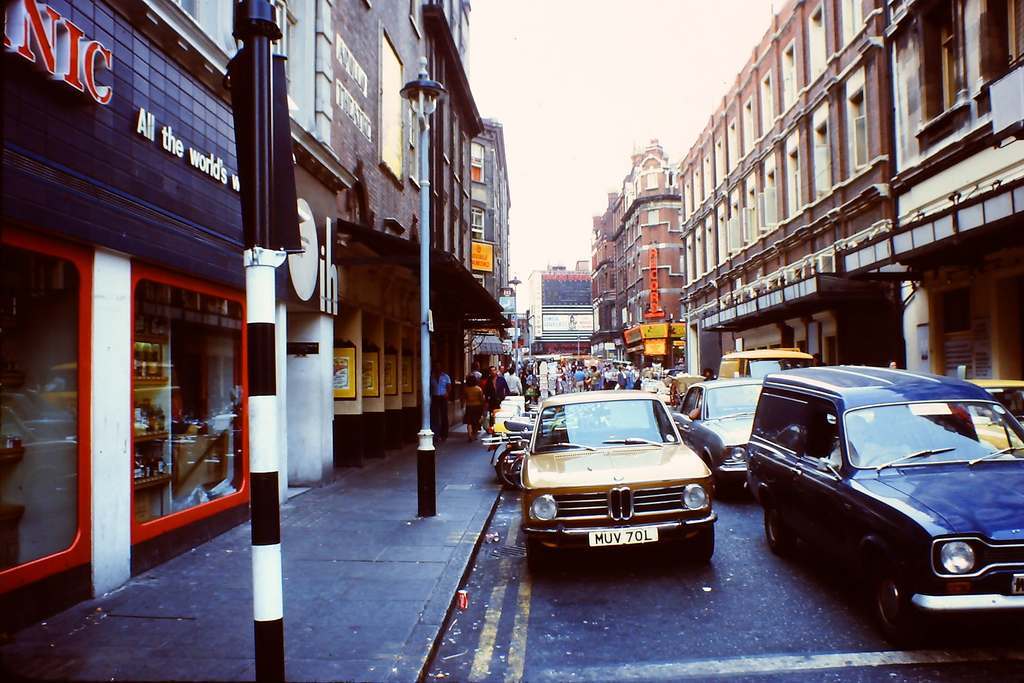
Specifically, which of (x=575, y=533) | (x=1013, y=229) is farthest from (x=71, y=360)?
(x=1013, y=229)

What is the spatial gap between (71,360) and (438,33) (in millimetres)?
19274

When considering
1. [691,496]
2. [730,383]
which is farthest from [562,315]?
[691,496]

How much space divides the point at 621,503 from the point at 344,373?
825cm

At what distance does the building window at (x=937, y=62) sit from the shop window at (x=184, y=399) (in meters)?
16.8

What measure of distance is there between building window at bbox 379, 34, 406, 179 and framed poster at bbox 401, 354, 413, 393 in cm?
459

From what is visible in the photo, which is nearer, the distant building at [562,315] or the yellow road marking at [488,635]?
the yellow road marking at [488,635]

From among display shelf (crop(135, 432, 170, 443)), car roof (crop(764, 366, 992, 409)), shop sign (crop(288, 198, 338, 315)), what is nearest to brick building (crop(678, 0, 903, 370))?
car roof (crop(764, 366, 992, 409))

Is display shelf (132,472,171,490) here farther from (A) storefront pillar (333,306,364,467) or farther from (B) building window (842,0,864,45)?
(B) building window (842,0,864,45)

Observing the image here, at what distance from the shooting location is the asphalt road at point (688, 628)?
4508 mm

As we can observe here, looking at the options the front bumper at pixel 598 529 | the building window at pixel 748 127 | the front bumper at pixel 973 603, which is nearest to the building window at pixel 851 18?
the building window at pixel 748 127

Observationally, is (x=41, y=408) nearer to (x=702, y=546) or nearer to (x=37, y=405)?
(x=37, y=405)

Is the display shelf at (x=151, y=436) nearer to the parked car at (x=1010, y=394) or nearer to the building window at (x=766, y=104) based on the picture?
the parked car at (x=1010, y=394)

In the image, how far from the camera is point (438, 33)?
22.7 meters

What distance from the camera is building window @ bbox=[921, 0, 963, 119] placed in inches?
694
